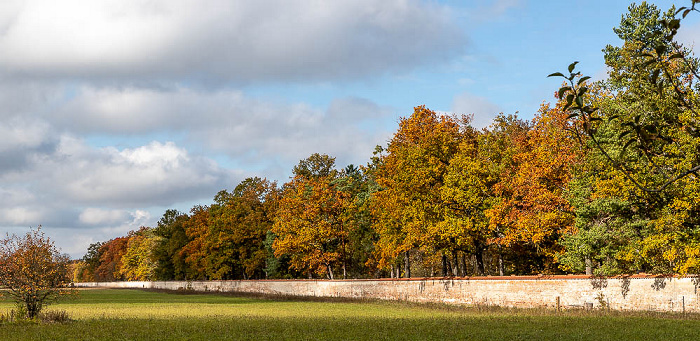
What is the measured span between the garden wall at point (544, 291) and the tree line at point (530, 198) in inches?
49.7

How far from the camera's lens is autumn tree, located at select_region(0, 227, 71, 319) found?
28.8m

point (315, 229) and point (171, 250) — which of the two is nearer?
point (315, 229)

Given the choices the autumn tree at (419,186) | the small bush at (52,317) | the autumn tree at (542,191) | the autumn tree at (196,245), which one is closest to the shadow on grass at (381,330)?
the small bush at (52,317)

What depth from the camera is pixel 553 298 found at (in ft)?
117

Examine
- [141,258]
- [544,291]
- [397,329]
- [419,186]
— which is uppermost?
[419,186]

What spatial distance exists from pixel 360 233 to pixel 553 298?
1219 inches

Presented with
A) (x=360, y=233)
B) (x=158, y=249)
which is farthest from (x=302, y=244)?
(x=158, y=249)

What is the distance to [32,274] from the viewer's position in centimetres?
2889

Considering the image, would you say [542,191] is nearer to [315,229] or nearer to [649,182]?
[649,182]

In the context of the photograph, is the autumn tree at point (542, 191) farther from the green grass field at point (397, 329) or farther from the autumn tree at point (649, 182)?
the green grass field at point (397, 329)

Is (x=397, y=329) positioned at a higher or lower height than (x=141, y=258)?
lower

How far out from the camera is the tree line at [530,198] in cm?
3120

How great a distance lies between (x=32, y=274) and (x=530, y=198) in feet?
99.2

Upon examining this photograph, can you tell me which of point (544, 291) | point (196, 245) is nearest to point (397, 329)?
point (544, 291)
